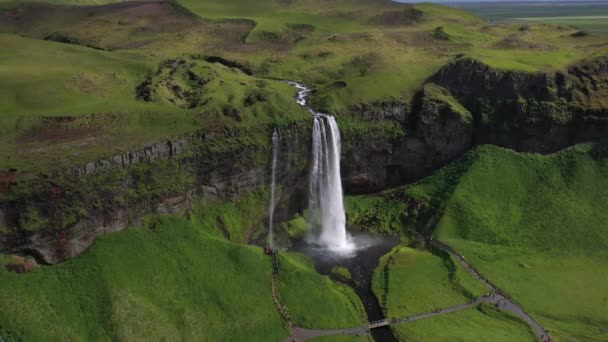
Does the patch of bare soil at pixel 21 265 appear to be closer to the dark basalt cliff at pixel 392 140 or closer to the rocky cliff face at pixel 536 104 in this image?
the dark basalt cliff at pixel 392 140

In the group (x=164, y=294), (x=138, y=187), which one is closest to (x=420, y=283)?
(x=164, y=294)

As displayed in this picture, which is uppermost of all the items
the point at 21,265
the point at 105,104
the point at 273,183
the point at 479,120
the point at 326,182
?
the point at 105,104

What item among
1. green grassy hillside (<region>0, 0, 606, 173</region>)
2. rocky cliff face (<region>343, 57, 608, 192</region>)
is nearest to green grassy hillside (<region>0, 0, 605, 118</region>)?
green grassy hillside (<region>0, 0, 606, 173</region>)

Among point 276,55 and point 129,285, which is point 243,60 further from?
point 129,285

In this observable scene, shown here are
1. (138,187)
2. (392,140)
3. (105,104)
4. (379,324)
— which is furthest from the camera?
(392,140)

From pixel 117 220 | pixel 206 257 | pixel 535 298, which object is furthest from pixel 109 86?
pixel 535 298

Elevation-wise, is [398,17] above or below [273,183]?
above

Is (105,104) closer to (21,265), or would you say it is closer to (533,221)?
(21,265)
